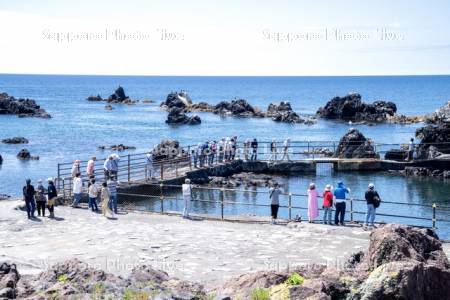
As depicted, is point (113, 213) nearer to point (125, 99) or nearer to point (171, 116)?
point (171, 116)

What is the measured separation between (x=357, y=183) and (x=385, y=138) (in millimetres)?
33305

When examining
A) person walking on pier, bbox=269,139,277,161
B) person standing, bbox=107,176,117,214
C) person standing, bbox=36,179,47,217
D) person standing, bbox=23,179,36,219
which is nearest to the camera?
person standing, bbox=23,179,36,219

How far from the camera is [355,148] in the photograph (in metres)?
48.0

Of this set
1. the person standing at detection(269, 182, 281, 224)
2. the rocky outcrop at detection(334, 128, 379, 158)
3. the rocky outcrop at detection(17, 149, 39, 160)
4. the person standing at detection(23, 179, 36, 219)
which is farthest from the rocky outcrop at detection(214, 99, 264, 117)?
the person standing at detection(23, 179, 36, 219)

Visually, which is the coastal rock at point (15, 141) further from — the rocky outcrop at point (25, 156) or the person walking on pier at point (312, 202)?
the person walking on pier at point (312, 202)

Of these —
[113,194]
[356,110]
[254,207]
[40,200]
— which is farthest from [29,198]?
[356,110]

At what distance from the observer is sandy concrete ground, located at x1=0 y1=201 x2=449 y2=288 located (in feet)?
55.0

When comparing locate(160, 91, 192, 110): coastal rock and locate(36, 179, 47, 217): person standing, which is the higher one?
locate(160, 91, 192, 110): coastal rock

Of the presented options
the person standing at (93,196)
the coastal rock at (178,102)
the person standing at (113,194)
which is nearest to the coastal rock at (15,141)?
the person standing at (93,196)

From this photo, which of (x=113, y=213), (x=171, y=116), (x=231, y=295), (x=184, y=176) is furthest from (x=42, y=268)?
(x=171, y=116)

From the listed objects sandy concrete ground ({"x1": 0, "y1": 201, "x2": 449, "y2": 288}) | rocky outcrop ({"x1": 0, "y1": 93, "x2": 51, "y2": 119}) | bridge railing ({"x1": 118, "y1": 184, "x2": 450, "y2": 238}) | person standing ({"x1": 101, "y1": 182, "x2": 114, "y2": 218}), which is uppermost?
rocky outcrop ({"x1": 0, "y1": 93, "x2": 51, "y2": 119})

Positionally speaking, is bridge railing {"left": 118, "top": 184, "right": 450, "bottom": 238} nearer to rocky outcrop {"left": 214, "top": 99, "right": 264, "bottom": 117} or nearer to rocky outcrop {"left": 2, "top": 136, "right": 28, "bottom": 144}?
rocky outcrop {"left": 2, "top": 136, "right": 28, "bottom": 144}

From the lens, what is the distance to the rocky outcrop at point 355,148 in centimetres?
4762

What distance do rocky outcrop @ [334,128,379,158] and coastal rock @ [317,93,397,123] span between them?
46961 millimetres
